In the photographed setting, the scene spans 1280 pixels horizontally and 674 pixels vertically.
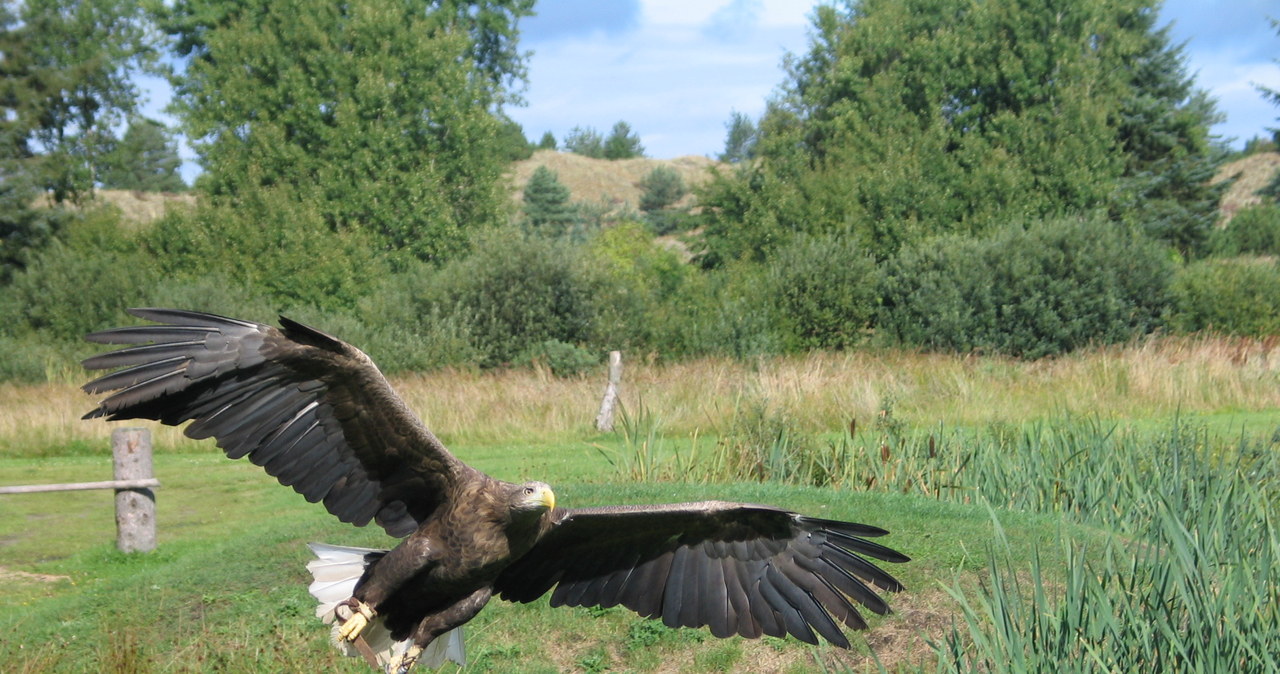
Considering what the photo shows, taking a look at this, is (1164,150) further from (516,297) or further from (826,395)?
(826,395)

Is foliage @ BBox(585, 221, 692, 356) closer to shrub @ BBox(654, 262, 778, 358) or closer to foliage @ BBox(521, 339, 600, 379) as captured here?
shrub @ BBox(654, 262, 778, 358)

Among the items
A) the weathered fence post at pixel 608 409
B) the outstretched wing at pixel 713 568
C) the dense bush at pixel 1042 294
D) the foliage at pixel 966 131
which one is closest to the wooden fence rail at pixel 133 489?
the outstretched wing at pixel 713 568

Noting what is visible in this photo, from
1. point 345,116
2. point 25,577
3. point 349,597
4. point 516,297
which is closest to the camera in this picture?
point 349,597

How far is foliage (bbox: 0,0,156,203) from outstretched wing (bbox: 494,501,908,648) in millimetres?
37699

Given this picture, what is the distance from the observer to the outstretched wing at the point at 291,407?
4.34 meters

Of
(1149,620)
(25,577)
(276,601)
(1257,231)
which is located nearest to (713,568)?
(1149,620)

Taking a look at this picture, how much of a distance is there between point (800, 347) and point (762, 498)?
17.8 meters

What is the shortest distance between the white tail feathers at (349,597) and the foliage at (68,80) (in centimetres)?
3731

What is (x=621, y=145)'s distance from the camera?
295 feet

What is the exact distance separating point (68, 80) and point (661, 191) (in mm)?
39491

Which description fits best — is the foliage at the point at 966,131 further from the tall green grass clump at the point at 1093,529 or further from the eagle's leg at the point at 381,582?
the eagle's leg at the point at 381,582

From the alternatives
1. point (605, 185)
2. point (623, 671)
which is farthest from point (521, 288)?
point (605, 185)

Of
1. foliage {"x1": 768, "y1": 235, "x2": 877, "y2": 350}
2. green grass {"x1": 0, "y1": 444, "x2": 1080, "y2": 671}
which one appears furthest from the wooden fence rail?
foliage {"x1": 768, "y1": 235, "x2": 877, "y2": 350}

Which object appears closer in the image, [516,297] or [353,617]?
[353,617]
